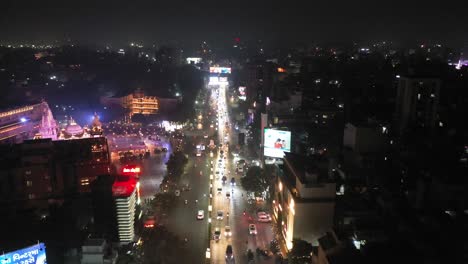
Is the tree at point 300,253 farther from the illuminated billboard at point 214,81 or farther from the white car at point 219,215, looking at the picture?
the illuminated billboard at point 214,81

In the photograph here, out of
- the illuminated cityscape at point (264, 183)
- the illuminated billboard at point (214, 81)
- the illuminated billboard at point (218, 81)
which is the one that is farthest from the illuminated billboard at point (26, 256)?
the illuminated billboard at point (214, 81)

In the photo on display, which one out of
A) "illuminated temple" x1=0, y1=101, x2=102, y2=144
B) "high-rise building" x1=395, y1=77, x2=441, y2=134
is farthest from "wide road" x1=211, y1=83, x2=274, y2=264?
"illuminated temple" x1=0, y1=101, x2=102, y2=144

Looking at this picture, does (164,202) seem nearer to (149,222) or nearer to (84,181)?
(149,222)

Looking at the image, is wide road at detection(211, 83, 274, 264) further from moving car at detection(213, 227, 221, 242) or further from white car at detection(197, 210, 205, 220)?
white car at detection(197, 210, 205, 220)

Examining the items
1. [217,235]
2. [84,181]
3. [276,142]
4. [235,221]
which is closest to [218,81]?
[276,142]

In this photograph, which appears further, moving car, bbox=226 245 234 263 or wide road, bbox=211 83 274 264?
wide road, bbox=211 83 274 264
